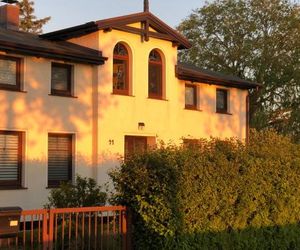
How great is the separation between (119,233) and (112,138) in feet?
33.1

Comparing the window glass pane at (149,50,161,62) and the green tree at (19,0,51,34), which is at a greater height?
the green tree at (19,0,51,34)

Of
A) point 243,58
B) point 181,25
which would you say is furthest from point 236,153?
point 181,25

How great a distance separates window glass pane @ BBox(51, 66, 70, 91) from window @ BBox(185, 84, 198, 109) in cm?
577

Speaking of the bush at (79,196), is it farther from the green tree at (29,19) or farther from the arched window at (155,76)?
the green tree at (29,19)

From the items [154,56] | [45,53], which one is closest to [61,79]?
[45,53]

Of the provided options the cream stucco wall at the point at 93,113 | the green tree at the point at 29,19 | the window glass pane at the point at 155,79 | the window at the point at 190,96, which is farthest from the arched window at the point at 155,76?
the green tree at the point at 29,19

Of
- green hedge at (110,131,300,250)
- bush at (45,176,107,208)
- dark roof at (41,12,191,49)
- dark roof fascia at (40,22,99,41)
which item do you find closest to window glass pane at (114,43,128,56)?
dark roof at (41,12,191,49)

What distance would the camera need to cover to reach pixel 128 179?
866 cm

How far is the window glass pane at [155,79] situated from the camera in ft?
66.2

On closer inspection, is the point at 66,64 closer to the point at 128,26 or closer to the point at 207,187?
the point at 128,26

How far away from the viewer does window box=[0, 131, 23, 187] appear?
16.3 m

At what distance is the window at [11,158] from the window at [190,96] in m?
7.75

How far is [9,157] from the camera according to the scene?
1645cm

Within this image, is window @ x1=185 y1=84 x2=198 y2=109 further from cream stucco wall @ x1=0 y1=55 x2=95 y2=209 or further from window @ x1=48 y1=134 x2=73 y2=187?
window @ x1=48 y1=134 x2=73 y2=187
